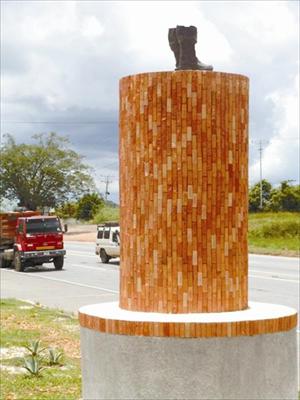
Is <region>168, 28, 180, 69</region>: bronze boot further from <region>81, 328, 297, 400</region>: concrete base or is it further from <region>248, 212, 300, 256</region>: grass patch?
<region>248, 212, 300, 256</region>: grass patch

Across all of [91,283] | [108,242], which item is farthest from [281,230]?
[91,283]

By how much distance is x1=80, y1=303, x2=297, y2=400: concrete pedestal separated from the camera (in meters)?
3.03

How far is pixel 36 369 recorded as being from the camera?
9.34 m

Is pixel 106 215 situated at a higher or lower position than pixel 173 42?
lower

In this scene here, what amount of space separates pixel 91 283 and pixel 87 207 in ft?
223

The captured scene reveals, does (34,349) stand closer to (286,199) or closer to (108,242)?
(108,242)

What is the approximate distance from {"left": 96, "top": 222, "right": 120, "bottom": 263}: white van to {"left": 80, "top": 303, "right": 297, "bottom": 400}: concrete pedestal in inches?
1078

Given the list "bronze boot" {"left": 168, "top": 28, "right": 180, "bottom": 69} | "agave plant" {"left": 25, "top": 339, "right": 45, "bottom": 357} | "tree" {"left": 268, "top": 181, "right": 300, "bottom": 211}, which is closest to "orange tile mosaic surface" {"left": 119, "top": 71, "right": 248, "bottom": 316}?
"bronze boot" {"left": 168, "top": 28, "right": 180, "bottom": 69}

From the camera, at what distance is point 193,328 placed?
3.07m

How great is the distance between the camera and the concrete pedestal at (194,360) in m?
3.03

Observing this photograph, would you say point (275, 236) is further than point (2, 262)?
Yes

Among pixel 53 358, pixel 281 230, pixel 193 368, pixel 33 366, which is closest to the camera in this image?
pixel 193 368

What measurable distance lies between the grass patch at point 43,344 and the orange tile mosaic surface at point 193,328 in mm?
5172

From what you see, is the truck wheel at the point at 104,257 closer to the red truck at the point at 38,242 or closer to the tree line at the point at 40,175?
the red truck at the point at 38,242
